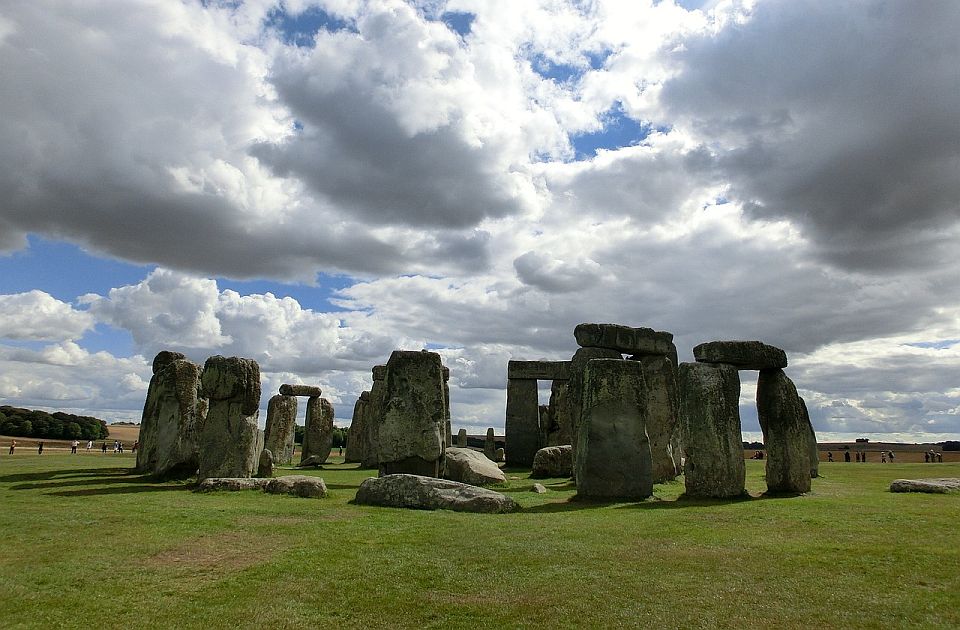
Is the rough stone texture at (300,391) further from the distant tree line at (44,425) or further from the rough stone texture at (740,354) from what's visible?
the distant tree line at (44,425)

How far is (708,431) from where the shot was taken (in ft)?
45.2

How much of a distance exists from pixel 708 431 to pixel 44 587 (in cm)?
1162

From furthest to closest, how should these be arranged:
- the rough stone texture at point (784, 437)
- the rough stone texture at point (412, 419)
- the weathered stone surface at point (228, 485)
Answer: the rough stone texture at point (412, 419), the rough stone texture at point (784, 437), the weathered stone surface at point (228, 485)

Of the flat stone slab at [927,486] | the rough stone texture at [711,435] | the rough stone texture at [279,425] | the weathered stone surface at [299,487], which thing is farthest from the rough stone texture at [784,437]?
the rough stone texture at [279,425]

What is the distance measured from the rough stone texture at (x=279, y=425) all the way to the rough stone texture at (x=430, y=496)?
16020mm

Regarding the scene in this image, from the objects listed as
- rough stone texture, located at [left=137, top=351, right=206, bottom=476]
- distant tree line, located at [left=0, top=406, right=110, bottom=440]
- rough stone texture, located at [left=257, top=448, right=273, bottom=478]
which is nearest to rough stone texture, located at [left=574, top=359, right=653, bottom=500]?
rough stone texture, located at [left=257, top=448, right=273, bottom=478]

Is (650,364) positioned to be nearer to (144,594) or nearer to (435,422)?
(435,422)

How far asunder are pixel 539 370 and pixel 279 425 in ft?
36.4

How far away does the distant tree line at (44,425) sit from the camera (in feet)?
147

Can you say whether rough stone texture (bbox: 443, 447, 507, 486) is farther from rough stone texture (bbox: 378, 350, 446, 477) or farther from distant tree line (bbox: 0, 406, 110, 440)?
distant tree line (bbox: 0, 406, 110, 440)

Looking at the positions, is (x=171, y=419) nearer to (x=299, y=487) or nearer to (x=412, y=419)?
(x=299, y=487)

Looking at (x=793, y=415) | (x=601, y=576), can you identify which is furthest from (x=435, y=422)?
(x=601, y=576)

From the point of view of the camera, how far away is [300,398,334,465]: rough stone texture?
27.7 meters

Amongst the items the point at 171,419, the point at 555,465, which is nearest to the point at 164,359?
the point at 171,419
